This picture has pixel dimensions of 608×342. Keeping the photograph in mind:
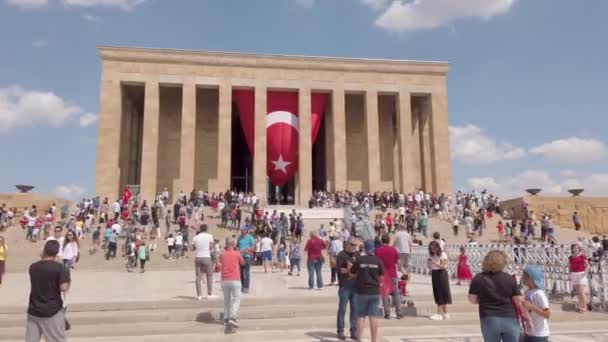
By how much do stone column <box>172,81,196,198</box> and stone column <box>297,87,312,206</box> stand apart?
7668 millimetres

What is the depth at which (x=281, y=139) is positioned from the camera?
33062 millimetres

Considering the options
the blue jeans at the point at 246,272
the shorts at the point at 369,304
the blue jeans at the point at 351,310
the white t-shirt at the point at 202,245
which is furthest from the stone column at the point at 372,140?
the shorts at the point at 369,304

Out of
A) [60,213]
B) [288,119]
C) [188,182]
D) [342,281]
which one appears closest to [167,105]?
[188,182]

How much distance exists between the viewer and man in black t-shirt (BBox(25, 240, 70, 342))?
4.61 m

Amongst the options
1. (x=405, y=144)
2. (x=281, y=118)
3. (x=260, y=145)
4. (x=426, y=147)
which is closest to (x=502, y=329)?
(x=260, y=145)

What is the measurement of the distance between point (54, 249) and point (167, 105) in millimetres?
33177

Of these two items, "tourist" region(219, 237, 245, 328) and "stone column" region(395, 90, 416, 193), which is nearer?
"tourist" region(219, 237, 245, 328)

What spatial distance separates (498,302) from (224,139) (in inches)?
1189

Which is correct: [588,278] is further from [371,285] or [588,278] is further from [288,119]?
[288,119]

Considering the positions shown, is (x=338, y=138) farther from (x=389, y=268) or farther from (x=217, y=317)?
(x=217, y=317)

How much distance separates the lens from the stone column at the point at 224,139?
32.8 metres

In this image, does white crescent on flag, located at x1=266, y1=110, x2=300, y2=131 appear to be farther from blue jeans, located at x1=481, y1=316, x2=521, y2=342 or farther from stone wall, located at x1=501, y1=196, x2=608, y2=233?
blue jeans, located at x1=481, y1=316, x2=521, y2=342

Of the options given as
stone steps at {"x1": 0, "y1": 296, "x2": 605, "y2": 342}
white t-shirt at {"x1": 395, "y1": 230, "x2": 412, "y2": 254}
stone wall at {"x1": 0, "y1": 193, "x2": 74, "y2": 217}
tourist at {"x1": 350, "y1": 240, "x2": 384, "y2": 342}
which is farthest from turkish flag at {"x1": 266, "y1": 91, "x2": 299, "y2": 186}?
tourist at {"x1": 350, "y1": 240, "x2": 384, "y2": 342}

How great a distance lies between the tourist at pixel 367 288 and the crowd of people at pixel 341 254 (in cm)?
1
